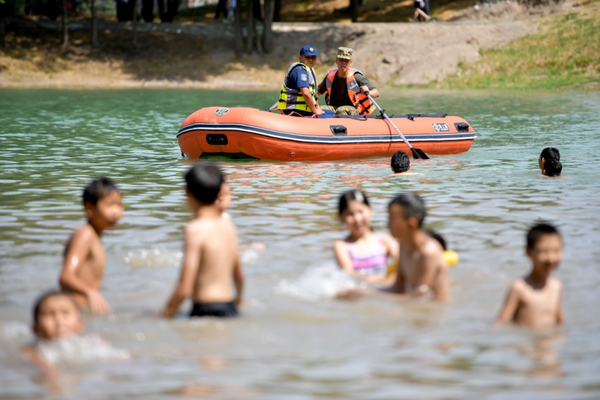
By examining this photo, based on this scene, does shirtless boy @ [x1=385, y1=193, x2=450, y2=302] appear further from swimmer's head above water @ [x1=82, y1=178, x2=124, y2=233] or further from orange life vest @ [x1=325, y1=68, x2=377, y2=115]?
orange life vest @ [x1=325, y1=68, x2=377, y2=115]

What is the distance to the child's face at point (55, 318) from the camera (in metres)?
4.49

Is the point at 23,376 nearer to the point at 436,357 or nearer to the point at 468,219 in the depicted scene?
the point at 436,357

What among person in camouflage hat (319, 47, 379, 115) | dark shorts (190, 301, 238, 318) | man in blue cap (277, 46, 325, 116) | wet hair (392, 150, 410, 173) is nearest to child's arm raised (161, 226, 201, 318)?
dark shorts (190, 301, 238, 318)

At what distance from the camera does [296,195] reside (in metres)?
9.70

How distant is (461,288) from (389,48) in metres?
27.5

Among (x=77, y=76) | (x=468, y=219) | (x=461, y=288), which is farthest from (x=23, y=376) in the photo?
(x=77, y=76)

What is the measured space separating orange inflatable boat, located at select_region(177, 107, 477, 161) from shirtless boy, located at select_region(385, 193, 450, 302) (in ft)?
23.4

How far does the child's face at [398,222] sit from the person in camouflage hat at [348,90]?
8.38 metres

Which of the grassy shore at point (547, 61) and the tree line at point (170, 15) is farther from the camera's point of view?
the tree line at point (170, 15)

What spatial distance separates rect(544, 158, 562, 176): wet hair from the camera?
1060 centimetres

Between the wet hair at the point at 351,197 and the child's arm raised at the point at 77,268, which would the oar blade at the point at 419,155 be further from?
the child's arm raised at the point at 77,268

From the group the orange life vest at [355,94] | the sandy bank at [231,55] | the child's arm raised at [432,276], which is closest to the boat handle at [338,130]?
the orange life vest at [355,94]

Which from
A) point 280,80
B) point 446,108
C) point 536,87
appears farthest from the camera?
point 280,80

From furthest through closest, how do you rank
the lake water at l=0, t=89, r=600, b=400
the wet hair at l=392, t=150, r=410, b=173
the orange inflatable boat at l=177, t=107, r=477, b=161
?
the orange inflatable boat at l=177, t=107, r=477, b=161
the wet hair at l=392, t=150, r=410, b=173
the lake water at l=0, t=89, r=600, b=400
